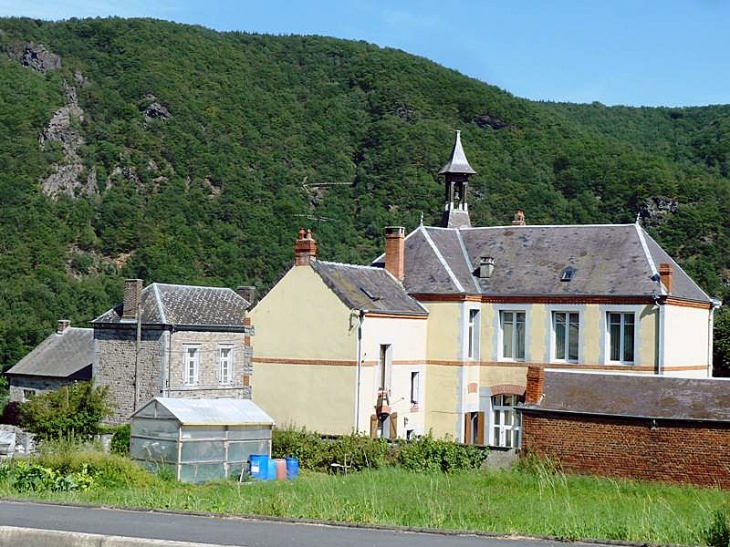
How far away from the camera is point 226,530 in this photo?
12.1m

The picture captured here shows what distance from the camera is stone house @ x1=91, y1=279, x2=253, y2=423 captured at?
3994 cm

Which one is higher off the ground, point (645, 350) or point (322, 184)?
point (322, 184)

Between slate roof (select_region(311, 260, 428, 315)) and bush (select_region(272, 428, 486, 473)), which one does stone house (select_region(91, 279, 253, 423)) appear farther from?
bush (select_region(272, 428, 486, 473))

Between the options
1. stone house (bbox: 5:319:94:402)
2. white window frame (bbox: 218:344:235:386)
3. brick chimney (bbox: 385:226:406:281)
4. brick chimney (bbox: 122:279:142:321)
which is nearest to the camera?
brick chimney (bbox: 385:226:406:281)

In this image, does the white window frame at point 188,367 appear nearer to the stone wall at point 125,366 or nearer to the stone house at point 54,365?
the stone wall at point 125,366

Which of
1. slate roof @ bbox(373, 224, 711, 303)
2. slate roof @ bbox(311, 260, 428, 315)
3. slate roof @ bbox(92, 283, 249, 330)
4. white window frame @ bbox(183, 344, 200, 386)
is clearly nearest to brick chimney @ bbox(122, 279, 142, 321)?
slate roof @ bbox(92, 283, 249, 330)

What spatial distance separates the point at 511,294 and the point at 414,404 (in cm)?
Result: 482

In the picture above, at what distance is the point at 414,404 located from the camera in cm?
3434

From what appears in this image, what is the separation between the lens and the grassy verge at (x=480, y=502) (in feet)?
42.7

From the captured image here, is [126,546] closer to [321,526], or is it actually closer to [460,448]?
[321,526]

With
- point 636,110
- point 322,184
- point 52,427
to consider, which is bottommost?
point 52,427

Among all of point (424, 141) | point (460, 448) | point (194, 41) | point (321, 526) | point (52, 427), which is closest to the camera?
point (321, 526)

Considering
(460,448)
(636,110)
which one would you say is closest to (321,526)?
(460,448)

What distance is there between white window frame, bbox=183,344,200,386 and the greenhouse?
1342 centimetres
